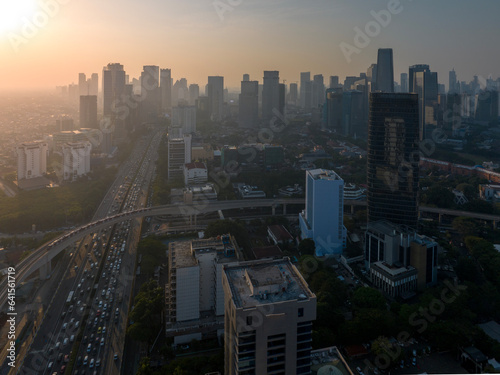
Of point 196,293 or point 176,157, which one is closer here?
point 196,293

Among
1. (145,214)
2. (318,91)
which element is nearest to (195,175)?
(145,214)

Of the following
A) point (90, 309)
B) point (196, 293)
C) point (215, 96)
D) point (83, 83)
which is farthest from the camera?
point (83, 83)

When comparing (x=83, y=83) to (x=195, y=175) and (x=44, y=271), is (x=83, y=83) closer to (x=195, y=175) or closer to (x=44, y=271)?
(x=195, y=175)

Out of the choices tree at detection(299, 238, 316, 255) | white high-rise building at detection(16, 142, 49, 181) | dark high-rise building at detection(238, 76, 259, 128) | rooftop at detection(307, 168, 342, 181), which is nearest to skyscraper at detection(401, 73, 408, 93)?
dark high-rise building at detection(238, 76, 259, 128)

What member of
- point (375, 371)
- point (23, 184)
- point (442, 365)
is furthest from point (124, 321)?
point (23, 184)

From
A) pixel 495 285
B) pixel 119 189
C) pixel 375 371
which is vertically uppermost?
pixel 119 189

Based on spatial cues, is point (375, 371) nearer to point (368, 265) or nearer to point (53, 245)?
point (368, 265)

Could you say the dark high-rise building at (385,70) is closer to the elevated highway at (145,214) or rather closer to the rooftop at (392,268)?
the elevated highway at (145,214)

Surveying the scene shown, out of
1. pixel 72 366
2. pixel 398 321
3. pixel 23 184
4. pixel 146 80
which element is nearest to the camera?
pixel 72 366
